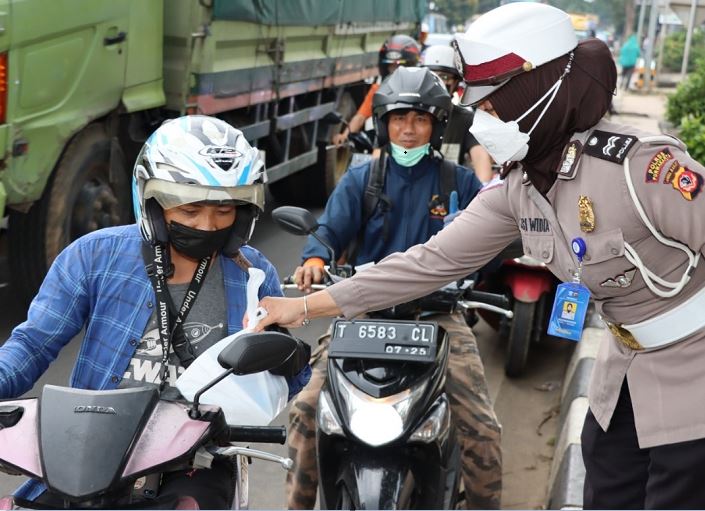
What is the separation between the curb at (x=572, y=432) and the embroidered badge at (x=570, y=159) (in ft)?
5.55

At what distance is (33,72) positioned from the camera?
532 cm

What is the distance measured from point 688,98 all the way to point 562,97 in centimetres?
1029

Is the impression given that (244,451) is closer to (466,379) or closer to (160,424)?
(160,424)

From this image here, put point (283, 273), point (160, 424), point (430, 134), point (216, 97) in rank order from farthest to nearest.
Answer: point (283, 273)
point (216, 97)
point (430, 134)
point (160, 424)

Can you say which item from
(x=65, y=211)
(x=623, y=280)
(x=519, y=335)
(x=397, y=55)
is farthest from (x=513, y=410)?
(x=397, y=55)

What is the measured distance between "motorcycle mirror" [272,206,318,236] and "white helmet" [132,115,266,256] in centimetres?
62

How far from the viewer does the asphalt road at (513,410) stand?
4.55 meters

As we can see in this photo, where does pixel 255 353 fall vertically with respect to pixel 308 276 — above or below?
above

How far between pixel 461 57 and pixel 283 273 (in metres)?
5.22

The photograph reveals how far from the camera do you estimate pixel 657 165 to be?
2.45 metres

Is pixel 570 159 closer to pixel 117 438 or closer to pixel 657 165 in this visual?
pixel 657 165

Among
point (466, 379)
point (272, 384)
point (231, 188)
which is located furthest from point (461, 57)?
point (466, 379)

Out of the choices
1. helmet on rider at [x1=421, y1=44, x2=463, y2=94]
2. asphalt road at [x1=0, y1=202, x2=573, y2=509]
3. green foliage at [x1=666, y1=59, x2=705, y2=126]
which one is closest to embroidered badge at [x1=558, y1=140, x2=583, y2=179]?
asphalt road at [x1=0, y1=202, x2=573, y2=509]

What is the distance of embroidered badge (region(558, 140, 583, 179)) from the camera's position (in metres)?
2.56
